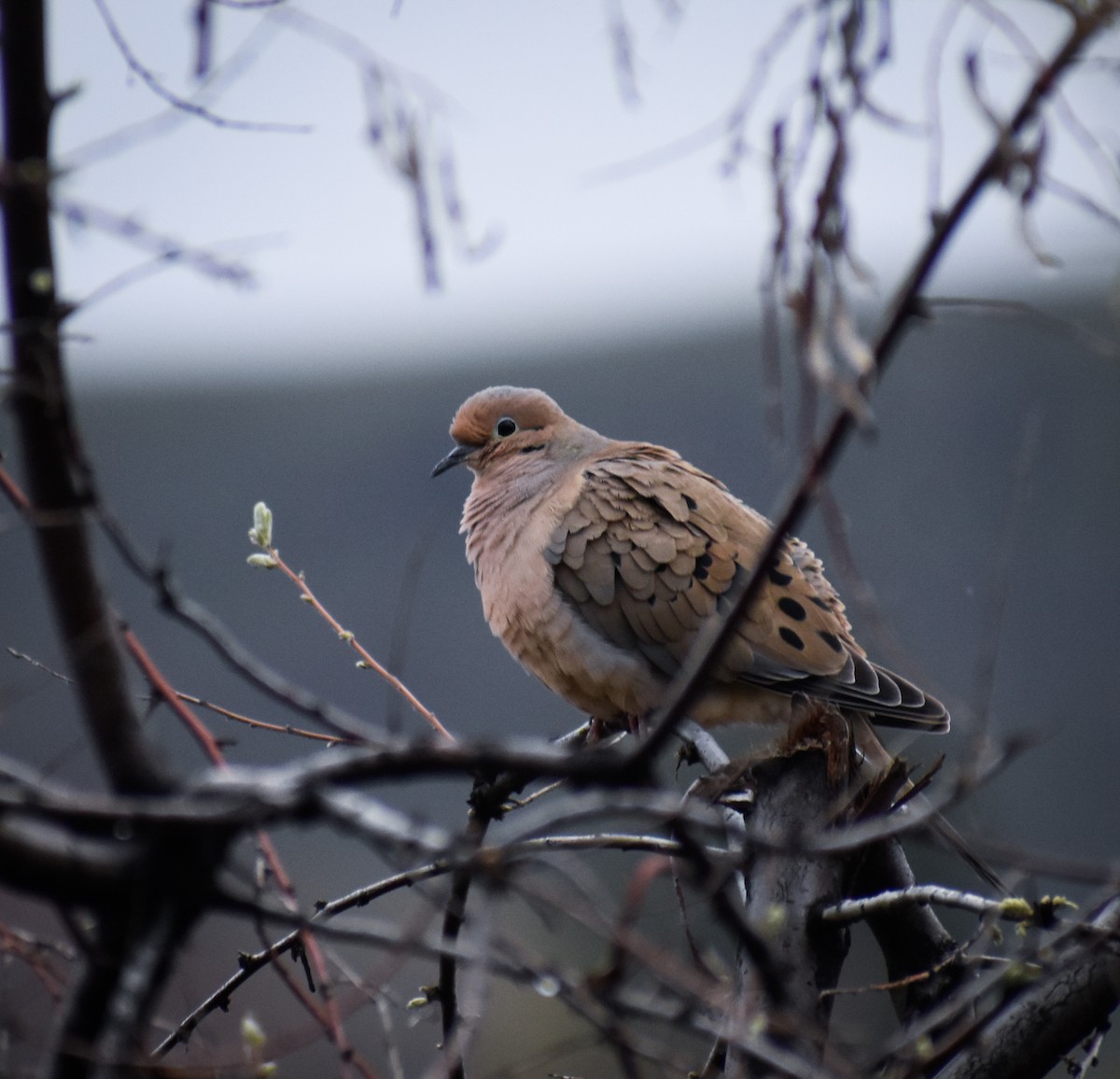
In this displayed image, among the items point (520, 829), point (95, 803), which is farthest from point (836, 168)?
point (95, 803)

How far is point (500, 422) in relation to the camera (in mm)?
3662

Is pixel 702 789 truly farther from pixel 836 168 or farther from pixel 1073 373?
pixel 1073 373

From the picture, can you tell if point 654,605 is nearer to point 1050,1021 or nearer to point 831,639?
point 831,639

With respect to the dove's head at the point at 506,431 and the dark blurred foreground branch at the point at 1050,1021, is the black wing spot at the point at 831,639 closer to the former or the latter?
the dove's head at the point at 506,431

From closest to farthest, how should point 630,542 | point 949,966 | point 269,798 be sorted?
point 269,798 → point 949,966 → point 630,542

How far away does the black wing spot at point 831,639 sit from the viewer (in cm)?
314

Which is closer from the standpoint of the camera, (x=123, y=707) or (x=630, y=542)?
(x=123, y=707)

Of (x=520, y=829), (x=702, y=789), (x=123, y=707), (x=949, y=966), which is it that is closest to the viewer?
(x=520, y=829)

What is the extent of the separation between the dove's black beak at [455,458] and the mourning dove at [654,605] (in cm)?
35

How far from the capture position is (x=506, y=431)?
367 cm

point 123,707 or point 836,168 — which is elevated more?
point 836,168

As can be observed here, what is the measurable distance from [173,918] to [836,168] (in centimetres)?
81

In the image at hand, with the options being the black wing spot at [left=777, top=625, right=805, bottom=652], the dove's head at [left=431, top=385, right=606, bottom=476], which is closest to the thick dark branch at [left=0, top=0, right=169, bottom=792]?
the black wing spot at [left=777, top=625, right=805, bottom=652]

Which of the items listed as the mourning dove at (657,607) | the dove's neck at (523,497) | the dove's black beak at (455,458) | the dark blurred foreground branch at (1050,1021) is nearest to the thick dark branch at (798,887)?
the dark blurred foreground branch at (1050,1021)
